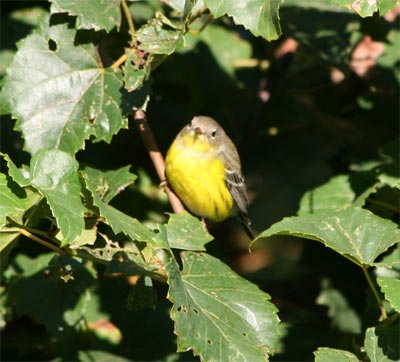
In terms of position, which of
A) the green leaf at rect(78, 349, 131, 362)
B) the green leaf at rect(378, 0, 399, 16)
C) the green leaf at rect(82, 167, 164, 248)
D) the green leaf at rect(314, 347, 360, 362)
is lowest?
the green leaf at rect(78, 349, 131, 362)

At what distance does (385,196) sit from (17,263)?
1996 mm

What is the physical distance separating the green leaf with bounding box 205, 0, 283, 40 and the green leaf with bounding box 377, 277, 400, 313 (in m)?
1.09

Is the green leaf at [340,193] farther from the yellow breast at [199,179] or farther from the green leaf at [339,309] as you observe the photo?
the yellow breast at [199,179]

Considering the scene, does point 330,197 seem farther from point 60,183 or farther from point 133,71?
point 60,183

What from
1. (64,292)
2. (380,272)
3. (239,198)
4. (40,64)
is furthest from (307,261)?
(40,64)

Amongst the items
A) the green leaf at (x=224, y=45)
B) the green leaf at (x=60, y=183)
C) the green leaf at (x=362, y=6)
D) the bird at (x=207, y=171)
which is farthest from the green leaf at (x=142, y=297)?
the green leaf at (x=224, y=45)

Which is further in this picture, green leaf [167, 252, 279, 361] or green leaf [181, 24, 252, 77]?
green leaf [181, 24, 252, 77]

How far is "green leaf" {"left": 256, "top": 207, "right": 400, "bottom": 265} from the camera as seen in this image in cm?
363

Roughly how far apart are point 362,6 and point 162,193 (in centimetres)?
203

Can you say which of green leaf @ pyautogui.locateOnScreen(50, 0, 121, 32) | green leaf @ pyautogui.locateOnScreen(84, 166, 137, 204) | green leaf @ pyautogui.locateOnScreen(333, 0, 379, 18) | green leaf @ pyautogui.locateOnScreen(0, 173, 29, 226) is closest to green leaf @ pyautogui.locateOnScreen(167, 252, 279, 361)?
green leaf @ pyautogui.locateOnScreen(84, 166, 137, 204)

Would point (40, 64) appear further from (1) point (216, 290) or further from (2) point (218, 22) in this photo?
(2) point (218, 22)

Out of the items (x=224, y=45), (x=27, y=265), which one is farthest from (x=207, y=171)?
(x=27, y=265)

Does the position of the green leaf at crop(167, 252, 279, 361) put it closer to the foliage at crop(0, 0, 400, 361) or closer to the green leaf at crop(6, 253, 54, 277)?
the foliage at crop(0, 0, 400, 361)

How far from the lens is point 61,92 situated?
4.15m
